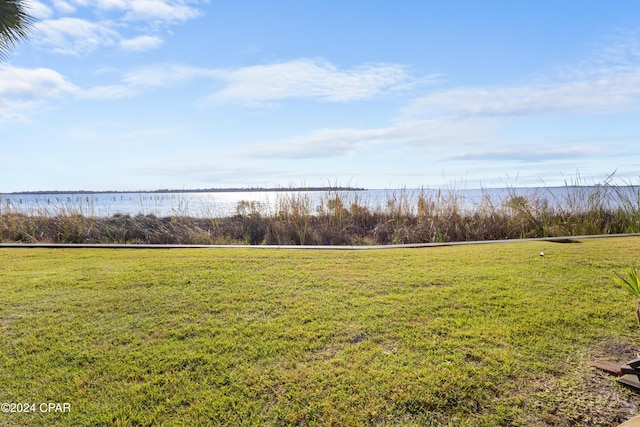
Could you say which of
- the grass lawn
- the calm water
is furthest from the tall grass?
the grass lawn

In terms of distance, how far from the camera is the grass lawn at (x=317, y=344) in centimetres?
168

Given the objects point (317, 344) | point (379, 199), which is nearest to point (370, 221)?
point (379, 199)

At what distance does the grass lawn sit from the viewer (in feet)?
5.51

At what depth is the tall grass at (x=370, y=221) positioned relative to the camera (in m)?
6.95

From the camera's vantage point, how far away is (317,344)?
221 centimetres

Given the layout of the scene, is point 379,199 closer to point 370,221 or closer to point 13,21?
point 370,221

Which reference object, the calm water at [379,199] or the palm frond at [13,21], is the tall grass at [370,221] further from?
the palm frond at [13,21]

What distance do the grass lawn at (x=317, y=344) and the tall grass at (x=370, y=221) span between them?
3.12 metres

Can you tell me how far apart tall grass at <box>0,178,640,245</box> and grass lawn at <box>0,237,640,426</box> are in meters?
3.12

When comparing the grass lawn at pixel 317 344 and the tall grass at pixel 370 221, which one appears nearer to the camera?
the grass lawn at pixel 317 344

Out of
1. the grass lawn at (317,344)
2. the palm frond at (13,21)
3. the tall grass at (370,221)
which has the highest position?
the palm frond at (13,21)

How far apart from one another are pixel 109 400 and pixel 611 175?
851cm

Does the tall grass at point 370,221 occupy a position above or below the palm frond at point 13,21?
below

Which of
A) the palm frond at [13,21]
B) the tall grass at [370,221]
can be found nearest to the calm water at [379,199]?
the tall grass at [370,221]
